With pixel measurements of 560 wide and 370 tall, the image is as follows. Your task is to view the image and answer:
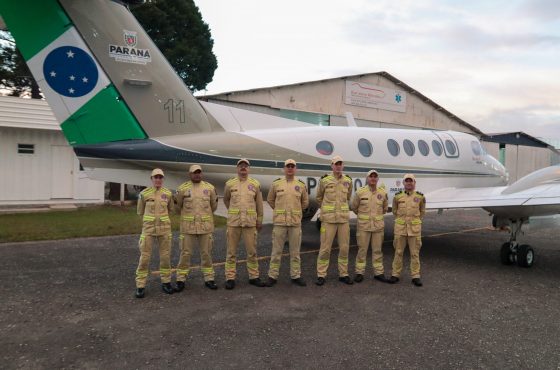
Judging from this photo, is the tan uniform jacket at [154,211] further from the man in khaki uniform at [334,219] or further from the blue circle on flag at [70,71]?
the man in khaki uniform at [334,219]

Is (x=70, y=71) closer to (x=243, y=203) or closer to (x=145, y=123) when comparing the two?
(x=145, y=123)

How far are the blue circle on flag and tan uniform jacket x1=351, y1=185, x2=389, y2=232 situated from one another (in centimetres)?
470

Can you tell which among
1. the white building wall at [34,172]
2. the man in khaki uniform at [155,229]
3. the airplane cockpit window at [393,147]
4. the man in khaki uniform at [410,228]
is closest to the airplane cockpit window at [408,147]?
the airplane cockpit window at [393,147]

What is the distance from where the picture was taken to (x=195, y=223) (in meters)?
6.10

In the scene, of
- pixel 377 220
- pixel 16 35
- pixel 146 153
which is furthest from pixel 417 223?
pixel 16 35

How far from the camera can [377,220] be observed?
681 cm

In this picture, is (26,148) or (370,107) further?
(370,107)

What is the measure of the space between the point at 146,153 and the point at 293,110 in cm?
1724

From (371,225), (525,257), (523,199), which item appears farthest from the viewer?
(525,257)

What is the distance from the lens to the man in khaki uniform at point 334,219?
662 cm

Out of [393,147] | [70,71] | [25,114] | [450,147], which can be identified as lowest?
[393,147]

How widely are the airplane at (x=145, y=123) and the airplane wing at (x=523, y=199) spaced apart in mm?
19

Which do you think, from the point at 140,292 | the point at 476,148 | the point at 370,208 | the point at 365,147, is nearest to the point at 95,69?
the point at 140,292

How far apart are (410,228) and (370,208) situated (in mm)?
708
